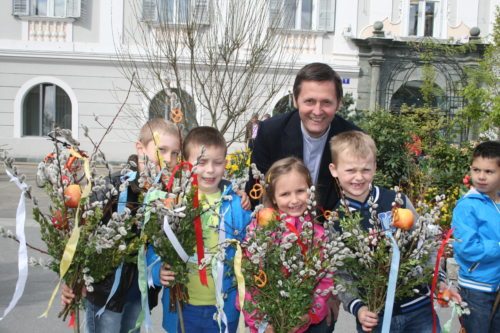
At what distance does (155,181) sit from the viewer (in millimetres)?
2131

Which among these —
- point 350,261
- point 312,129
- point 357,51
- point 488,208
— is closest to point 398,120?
point 488,208

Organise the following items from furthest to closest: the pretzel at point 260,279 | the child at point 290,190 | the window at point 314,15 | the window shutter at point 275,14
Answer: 1. the window at point 314,15
2. the window shutter at point 275,14
3. the child at point 290,190
4. the pretzel at point 260,279

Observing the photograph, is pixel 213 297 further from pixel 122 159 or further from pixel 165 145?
pixel 122 159

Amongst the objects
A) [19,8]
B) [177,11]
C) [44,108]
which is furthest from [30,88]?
[177,11]

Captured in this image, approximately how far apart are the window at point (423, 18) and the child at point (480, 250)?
48.5ft

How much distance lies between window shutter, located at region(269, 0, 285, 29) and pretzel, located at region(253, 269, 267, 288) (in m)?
9.21

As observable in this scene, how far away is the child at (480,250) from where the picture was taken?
2.98 meters

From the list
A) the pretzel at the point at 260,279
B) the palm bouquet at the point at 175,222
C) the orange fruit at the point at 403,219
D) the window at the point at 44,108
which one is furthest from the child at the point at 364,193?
the window at the point at 44,108

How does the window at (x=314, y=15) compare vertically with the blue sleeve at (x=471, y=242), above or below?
above

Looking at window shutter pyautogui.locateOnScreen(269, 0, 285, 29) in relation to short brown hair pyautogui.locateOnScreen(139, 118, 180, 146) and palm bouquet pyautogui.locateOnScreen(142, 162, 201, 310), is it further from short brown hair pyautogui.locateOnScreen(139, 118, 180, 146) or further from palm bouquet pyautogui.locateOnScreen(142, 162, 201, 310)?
palm bouquet pyautogui.locateOnScreen(142, 162, 201, 310)

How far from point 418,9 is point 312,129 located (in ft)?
51.5

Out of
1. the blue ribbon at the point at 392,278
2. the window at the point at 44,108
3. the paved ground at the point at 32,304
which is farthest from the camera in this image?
the window at the point at 44,108

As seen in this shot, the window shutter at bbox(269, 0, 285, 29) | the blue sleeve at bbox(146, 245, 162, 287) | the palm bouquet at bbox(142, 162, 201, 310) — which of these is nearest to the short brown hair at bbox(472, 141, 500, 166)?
the palm bouquet at bbox(142, 162, 201, 310)

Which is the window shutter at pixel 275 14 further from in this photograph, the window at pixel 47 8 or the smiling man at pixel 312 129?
the smiling man at pixel 312 129
